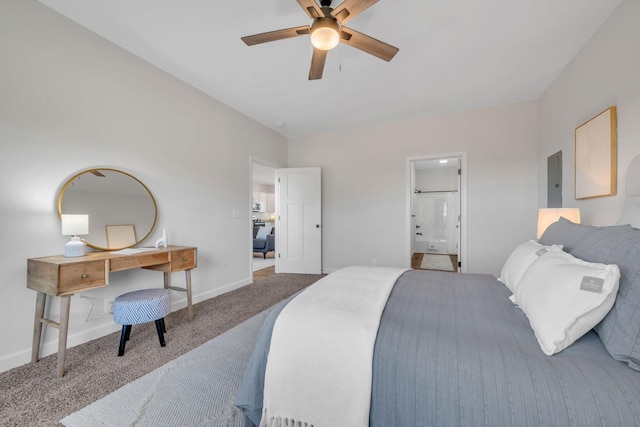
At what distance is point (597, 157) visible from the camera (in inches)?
82.2

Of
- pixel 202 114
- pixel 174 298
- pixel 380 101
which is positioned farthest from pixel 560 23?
pixel 174 298

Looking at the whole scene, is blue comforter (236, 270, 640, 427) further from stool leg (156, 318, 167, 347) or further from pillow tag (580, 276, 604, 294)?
stool leg (156, 318, 167, 347)

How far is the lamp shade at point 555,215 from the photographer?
2.18 m

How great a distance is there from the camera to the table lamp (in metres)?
1.93

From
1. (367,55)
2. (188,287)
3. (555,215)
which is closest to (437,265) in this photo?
(555,215)

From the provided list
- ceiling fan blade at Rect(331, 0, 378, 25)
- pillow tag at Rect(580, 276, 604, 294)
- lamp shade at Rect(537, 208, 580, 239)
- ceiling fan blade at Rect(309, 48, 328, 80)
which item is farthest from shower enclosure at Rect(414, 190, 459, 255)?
pillow tag at Rect(580, 276, 604, 294)

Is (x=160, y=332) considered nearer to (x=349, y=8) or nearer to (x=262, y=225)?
(x=349, y=8)

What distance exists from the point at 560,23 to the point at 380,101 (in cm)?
178

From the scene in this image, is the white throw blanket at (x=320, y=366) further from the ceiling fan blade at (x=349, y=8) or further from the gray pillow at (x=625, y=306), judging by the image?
the ceiling fan blade at (x=349, y=8)

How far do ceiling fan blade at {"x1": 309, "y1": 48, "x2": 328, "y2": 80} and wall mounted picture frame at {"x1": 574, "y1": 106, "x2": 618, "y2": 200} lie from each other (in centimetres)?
216

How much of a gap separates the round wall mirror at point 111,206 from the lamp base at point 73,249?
0.25m

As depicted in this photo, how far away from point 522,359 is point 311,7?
2.03m

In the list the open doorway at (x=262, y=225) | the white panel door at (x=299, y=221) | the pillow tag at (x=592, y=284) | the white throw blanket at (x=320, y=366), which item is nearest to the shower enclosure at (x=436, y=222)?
the white panel door at (x=299, y=221)

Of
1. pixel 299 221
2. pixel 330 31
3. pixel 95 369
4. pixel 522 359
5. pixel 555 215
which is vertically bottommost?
pixel 95 369
